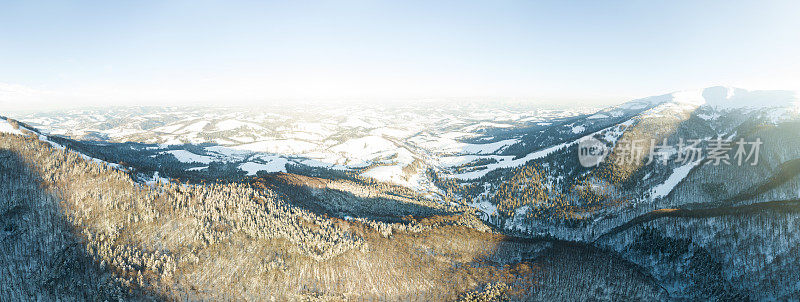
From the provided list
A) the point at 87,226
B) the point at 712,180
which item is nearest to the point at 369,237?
the point at 87,226

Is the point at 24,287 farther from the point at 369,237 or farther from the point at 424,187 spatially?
the point at 424,187

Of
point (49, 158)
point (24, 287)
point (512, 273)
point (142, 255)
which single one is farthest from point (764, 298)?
point (49, 158)

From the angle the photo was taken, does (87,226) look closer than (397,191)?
Yes

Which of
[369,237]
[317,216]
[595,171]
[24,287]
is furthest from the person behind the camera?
[595,171]

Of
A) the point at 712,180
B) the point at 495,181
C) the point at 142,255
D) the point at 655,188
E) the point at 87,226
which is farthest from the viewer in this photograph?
the point at 495,181

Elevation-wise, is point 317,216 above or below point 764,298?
above

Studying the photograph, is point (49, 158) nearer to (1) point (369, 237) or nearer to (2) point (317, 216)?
(2) point (317, 216)

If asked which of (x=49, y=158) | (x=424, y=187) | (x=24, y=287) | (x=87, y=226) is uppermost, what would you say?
(x=49, y=158)

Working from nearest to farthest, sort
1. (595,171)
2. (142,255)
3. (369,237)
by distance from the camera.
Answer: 1. (142,255)
2. (369,237)
3. (595,171)

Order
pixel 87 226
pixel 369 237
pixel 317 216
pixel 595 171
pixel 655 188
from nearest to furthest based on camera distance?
pixel 87 226, pixel 369 237, pixel 317 216, pixel 655 188, pixel 595 171
